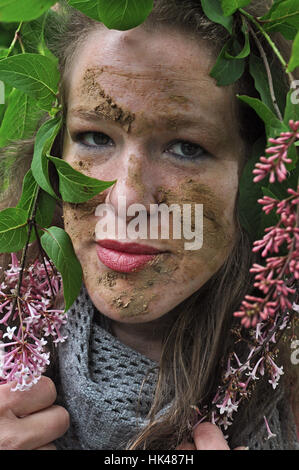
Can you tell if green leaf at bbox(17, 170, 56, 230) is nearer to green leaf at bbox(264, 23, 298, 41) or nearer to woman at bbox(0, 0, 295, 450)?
woman at bbox(0, 0, 295, 450)

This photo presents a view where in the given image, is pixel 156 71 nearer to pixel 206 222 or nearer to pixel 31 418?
pixel 206 222

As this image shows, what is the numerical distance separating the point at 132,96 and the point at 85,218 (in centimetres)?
29

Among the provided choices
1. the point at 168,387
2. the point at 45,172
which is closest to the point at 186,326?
the point at 168,387

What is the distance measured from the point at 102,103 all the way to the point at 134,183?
0.19 m

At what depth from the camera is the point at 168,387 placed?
1391 millimetres

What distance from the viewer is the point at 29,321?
4.17ft

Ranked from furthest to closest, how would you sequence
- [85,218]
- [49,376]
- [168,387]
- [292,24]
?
[49,376] → [168,387] → [85,218] → [292,24]

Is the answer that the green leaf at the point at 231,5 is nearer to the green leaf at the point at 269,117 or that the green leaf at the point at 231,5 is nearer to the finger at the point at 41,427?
the green leaf at the point at 269,117

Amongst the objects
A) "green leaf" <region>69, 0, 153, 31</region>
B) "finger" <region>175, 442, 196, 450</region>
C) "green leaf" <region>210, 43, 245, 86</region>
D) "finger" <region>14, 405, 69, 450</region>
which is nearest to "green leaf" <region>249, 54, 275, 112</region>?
"green leaf" <region>210, 43, 245, 86</region>

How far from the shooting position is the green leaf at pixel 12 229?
1.26 m

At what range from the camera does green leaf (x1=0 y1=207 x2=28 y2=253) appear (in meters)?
1.26

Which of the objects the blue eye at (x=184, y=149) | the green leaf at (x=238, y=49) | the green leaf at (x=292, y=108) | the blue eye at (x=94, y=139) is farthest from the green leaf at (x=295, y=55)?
the blue eye at (x=94, y=139)

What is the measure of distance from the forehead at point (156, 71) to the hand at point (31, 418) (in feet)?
2.31
